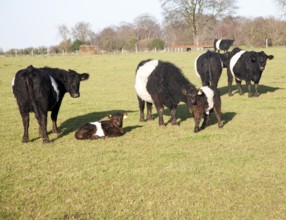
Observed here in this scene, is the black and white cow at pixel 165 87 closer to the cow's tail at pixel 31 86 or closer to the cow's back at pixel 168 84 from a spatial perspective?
the cow's back at pixel 168 84

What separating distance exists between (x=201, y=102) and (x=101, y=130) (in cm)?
249

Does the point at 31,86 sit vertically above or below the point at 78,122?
above

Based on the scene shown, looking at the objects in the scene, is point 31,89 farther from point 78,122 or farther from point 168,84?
point 168,84

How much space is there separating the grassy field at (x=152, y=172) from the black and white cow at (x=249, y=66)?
381cm

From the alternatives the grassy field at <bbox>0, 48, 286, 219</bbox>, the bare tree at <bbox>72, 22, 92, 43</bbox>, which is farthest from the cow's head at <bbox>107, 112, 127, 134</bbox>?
the bare tree at <bbox>72, 22, 92, 43</bbox>

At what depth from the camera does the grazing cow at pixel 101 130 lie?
8.03 metres

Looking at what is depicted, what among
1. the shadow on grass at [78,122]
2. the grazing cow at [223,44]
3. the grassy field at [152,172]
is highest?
the grazing cow at [223,44]

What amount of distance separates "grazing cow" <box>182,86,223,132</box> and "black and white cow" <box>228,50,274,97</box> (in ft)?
18.5

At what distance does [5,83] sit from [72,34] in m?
85.8

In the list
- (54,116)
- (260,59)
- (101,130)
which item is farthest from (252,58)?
(54,116)

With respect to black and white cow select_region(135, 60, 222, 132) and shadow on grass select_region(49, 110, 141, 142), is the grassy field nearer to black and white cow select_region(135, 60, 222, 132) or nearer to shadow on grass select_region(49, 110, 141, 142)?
shadow on grass select_region(49, 110, 141, 142)

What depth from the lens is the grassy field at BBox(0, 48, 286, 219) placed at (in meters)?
4.47

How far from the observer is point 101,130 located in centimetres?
815

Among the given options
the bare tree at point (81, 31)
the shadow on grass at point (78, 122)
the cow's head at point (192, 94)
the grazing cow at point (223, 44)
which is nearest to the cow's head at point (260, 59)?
the shadow on grass at point (78, 122)
